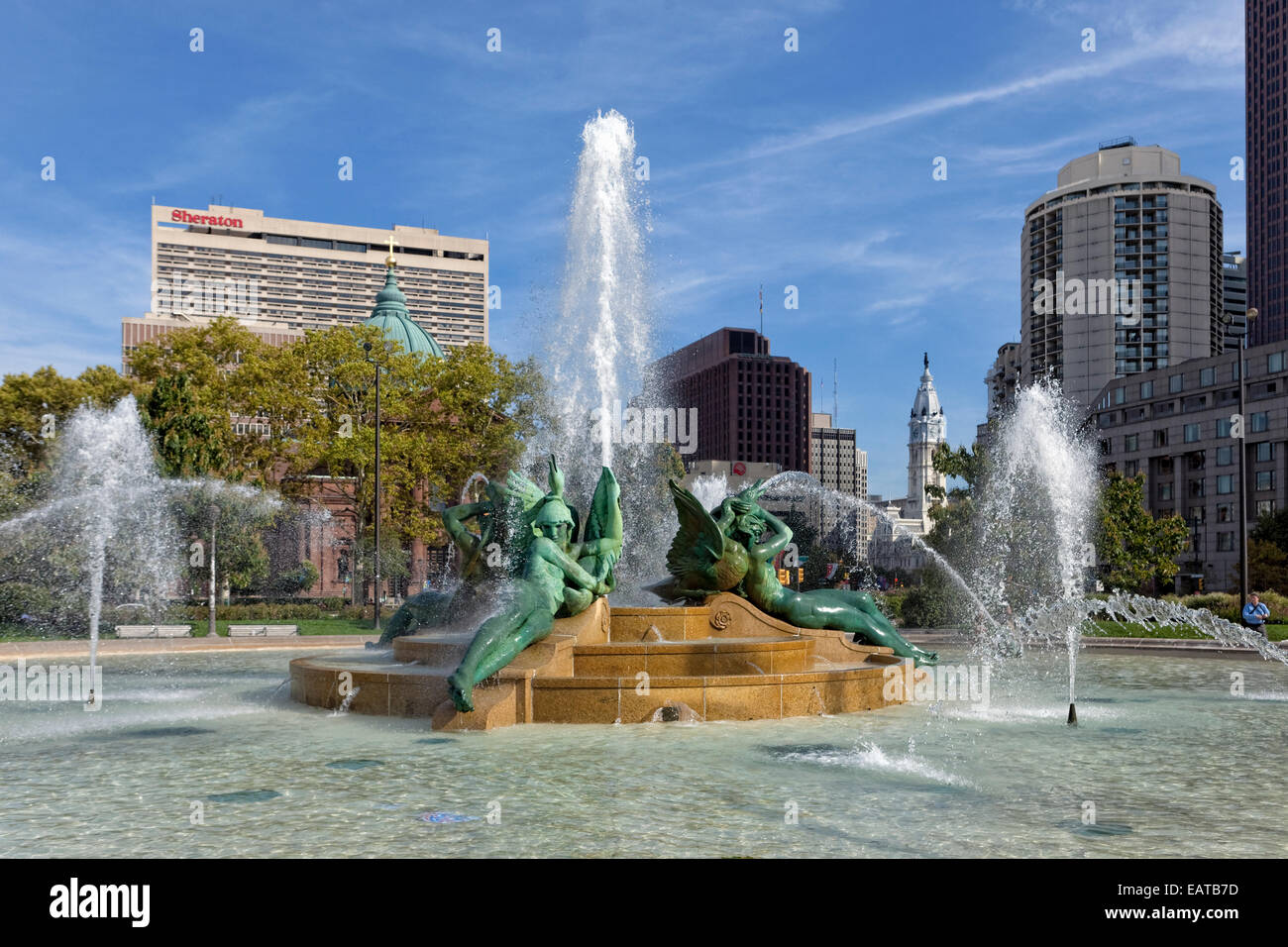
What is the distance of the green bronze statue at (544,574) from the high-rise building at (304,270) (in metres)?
153

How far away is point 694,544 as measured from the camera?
17.4 m

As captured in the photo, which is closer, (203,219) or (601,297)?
(601,297)

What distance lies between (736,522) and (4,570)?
1074 inches

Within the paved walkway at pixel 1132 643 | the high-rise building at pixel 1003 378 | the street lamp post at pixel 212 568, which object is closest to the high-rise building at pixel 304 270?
the high-rise building at pixel 1003 378

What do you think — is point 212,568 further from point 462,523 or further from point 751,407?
point 751,407

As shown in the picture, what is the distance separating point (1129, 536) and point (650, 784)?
127 feet

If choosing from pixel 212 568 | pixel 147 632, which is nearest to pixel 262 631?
pixel 212 568

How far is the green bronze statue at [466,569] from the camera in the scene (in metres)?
16.7

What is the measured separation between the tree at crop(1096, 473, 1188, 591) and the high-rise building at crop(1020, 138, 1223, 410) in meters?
78.2

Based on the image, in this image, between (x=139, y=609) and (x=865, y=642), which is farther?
(x=139, y=609)

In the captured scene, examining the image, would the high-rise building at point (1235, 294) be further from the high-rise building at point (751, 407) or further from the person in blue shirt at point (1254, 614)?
the person in blue shirt at point (1254, 614)

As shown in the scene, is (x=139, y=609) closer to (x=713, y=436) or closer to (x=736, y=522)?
(x=736, y=522)

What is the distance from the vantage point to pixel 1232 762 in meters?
10.9
